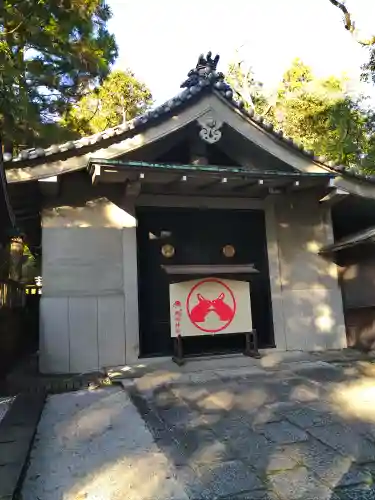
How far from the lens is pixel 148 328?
8789 millimetres

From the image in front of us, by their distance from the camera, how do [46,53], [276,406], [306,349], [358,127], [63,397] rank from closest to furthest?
1. [276,406]
2. [63,397]
3. [306,349]
4. [46,53]
5. [358,127]

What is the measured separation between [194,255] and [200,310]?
140 centimetres

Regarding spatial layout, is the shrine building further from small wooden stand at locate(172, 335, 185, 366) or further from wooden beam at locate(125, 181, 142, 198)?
small wooden stand at locate(172, 335, 185, 366)

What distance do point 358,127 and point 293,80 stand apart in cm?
1017

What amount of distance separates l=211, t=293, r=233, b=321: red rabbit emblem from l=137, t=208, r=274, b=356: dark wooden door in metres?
0.61

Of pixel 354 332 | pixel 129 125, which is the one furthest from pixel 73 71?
pixel 354 332

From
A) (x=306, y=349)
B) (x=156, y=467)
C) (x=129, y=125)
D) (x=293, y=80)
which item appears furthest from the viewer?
(x=293, y=80)

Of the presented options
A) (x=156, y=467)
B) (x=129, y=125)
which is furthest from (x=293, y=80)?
(x=156, y=467)

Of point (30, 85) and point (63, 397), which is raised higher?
point (30, 85)

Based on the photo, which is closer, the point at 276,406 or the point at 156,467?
the point at 156,467

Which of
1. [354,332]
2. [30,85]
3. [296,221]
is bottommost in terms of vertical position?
[354,332]

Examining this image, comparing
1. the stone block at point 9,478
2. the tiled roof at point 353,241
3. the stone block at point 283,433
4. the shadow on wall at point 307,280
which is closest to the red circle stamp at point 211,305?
the shadow on wall at point 307,280

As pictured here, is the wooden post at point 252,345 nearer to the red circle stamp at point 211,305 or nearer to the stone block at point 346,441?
the red circle stamp at point 211,305

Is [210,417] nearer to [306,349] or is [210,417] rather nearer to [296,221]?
[306,349]
